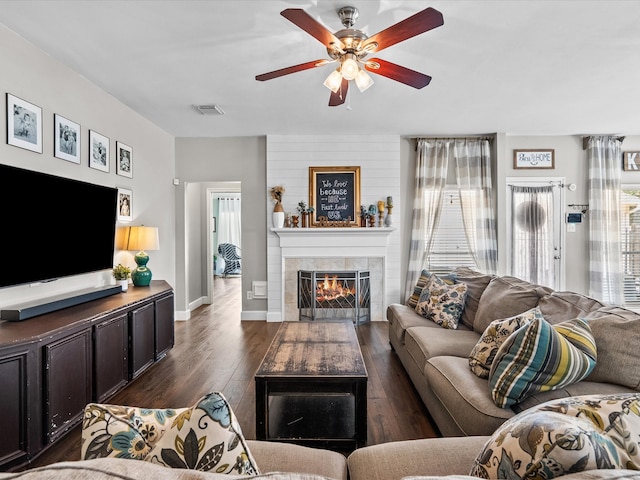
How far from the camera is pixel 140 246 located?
12.9ft

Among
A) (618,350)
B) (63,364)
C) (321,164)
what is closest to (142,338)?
(63,364)

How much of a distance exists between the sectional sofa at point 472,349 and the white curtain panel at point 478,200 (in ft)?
6.36

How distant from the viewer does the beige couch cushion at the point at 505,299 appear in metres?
2.60

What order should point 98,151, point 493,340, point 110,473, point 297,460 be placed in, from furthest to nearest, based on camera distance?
1. point 98,151
2. point 493,340
3. point 297,460
4. point 110,473

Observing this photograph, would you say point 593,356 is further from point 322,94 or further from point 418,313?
point 322,94

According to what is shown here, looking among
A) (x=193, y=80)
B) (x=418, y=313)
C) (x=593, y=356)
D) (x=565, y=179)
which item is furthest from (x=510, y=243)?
(x=193, y=80)

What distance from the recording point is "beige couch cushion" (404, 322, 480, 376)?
8.63 feet

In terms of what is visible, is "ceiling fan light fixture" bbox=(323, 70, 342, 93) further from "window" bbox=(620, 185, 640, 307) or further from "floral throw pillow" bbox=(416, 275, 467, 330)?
"window" bbox=(620, 185, 640, 307)

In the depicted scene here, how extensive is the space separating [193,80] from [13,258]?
6.91ft

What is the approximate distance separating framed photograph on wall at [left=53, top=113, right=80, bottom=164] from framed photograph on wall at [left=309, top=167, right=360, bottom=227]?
2949mm

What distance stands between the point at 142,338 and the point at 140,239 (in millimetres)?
1126

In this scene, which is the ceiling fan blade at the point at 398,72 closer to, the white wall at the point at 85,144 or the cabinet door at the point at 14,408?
the white wall at the point at 85,144

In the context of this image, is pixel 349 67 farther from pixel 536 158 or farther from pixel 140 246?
pixel 536 158

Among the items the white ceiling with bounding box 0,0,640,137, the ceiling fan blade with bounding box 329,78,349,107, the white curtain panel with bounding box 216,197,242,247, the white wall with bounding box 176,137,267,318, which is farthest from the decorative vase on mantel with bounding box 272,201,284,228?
the white curtain panel with bounding box 216,197,242,247
